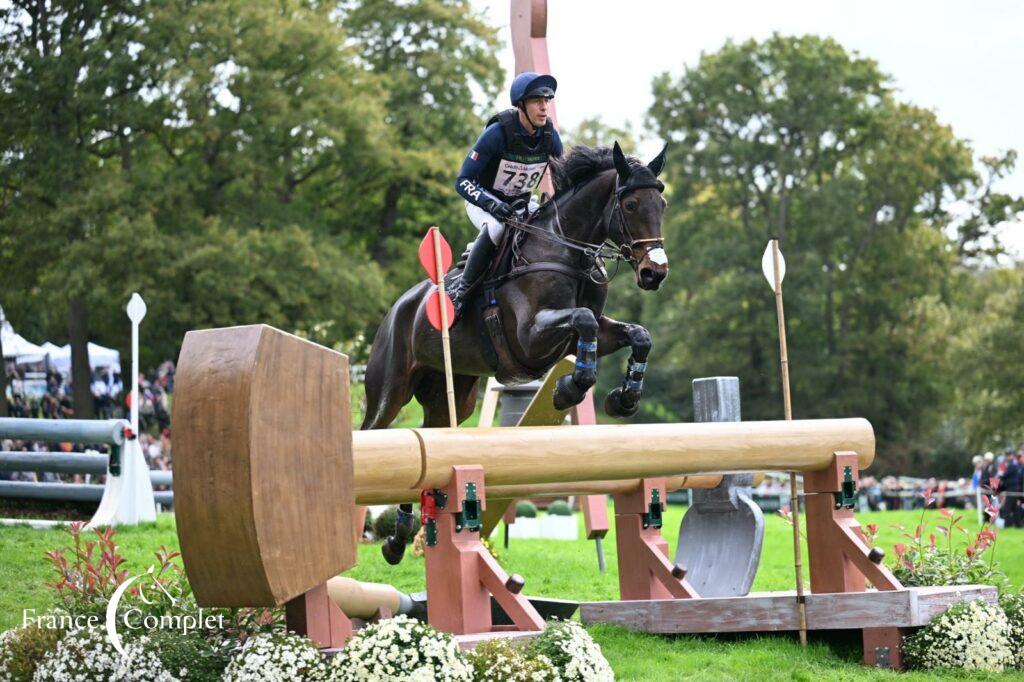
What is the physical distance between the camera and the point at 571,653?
16.0 ft

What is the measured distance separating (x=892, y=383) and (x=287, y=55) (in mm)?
18262

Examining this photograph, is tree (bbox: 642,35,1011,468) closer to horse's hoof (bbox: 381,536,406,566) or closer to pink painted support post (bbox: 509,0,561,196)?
pink painted support post (bbox: 509,0,561,196)

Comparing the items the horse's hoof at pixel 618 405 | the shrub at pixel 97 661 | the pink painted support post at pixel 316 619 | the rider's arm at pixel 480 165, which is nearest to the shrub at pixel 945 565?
the horse's hoof at pixel 618 405

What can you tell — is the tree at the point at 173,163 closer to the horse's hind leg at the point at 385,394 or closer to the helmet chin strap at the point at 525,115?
the horse's hind leg at the point at 385,394

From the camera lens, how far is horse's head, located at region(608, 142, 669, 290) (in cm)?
586

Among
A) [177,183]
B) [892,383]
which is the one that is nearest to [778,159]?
[892,383]

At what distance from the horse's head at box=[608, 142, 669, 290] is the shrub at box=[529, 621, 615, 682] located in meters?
1.71

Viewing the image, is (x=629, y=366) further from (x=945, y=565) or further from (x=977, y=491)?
(x=977, y=491)

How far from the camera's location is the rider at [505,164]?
6500mm

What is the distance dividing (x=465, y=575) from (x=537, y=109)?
2564 mm

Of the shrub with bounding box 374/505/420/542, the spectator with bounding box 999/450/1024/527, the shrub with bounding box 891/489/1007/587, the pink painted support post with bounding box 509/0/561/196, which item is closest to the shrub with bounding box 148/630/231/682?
the shrub with bounding box 891/489/1007/587

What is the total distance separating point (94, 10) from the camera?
19.4m

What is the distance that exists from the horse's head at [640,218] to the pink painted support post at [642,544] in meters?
1.59

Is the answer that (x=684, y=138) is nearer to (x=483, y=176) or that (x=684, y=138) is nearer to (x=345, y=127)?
(x=345, y=127)
